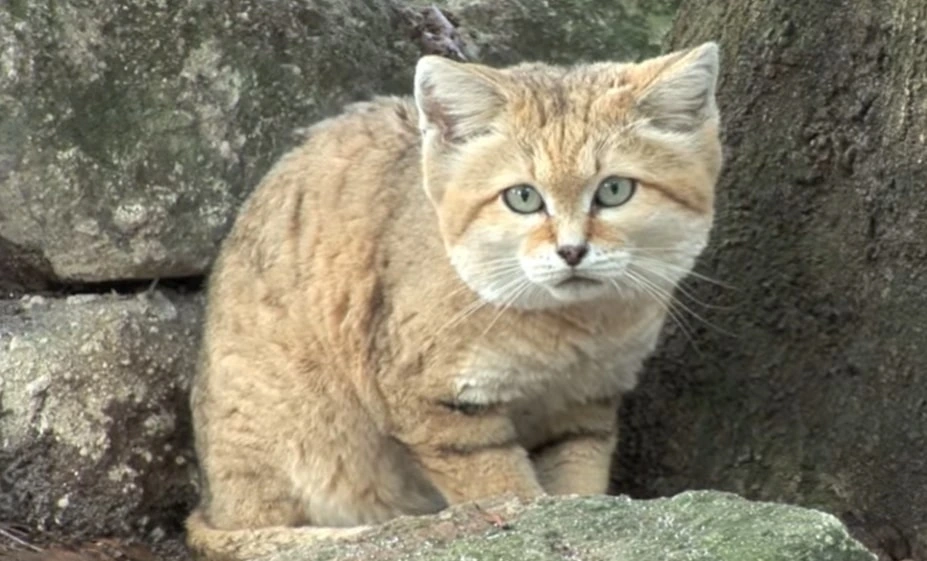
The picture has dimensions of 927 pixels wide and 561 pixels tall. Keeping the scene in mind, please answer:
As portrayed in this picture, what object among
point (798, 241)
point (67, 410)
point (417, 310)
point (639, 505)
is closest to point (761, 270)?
point (798, 241)

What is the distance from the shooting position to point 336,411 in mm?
4445

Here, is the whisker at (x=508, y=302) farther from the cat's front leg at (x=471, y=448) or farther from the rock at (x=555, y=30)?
the rock at (x=555, y=30)

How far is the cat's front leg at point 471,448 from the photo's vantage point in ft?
13.6

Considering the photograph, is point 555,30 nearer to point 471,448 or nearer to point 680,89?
point 680,89

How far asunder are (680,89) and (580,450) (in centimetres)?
114

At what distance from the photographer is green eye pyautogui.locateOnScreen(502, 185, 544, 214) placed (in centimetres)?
386

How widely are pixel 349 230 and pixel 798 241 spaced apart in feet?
4.22

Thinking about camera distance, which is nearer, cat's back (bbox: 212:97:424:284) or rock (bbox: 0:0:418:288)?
cat's back (bbox: 212:97:424:284)

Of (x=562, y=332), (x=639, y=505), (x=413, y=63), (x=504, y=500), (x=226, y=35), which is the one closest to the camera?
(x=639, y=505)

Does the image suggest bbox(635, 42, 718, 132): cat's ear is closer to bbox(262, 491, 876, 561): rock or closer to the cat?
the cat

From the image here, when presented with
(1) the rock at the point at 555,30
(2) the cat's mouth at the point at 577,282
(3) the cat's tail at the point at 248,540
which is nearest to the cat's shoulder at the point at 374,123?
(2) the cat's mouth at the point at 577,282

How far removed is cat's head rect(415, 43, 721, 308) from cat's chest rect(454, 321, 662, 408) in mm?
147

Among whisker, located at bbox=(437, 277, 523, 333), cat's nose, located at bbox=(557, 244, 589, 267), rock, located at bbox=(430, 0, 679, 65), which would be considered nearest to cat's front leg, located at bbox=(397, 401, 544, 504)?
whisker, located at bbox=(437, 277, 523, 333)

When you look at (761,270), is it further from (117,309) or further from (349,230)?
(117,309)
